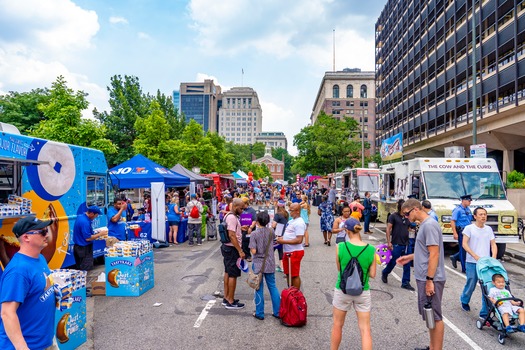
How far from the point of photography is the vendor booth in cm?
1347

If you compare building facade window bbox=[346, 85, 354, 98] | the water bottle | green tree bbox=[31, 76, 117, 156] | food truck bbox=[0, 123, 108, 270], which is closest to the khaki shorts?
the water bottle

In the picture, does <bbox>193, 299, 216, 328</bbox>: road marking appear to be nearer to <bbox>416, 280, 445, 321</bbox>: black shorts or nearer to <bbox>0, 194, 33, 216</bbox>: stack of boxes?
<bbox>416, 280, 445, 321</bbox>: black shorts

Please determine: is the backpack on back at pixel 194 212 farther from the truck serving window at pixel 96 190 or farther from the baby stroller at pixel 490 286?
the baby stroller at pixel 490 286

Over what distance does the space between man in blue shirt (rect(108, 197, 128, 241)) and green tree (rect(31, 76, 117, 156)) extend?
43.1 feet

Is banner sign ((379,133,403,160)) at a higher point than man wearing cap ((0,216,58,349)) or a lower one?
higher

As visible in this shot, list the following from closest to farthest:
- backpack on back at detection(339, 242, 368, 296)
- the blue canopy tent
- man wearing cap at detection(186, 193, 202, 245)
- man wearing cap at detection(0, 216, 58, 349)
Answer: man wearing cap at detection(0, 216, 58, 349)
backpack on back at detection(339, 242, 368, 296)
man wearing cap at detection(186, 193, 202, 245)
the blue canopy tent

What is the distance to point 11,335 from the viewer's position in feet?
9.07

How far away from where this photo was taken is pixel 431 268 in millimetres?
4625

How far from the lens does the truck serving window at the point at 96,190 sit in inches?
384

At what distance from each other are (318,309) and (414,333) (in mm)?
1630

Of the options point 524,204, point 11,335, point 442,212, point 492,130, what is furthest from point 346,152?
point 11,335

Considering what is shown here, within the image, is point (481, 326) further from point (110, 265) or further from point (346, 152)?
point (346, 152)

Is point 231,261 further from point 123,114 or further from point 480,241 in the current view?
point 123,114

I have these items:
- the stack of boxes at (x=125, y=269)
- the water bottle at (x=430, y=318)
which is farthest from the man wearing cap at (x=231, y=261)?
the water bottle at (x=430, y=318)
